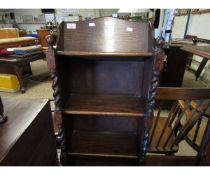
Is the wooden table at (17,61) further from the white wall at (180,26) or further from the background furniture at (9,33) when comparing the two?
the white wall at (180,26)

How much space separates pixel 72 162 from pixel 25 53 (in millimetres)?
A: 2324

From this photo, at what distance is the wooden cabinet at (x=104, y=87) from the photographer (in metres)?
0.94

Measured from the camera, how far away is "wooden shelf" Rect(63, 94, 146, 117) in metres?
1.00

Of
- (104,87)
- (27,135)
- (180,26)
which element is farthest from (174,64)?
(180,26)

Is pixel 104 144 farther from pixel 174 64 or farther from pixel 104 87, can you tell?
pixel 174 64

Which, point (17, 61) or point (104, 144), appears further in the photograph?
point (17, 61)

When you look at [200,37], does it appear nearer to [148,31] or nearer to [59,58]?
[148,31]

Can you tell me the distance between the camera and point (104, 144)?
4.14 feet

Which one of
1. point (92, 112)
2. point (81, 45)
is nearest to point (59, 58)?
point (81, 45)

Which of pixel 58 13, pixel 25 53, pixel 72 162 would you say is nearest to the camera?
pixel 72 162

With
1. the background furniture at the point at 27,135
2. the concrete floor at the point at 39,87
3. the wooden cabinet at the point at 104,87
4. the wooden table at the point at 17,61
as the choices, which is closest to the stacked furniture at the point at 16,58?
the wooden table at the point at 17,61

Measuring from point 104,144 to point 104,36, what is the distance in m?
0.78

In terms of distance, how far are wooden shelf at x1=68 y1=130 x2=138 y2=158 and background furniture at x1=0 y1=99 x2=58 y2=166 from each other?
0.83ft
